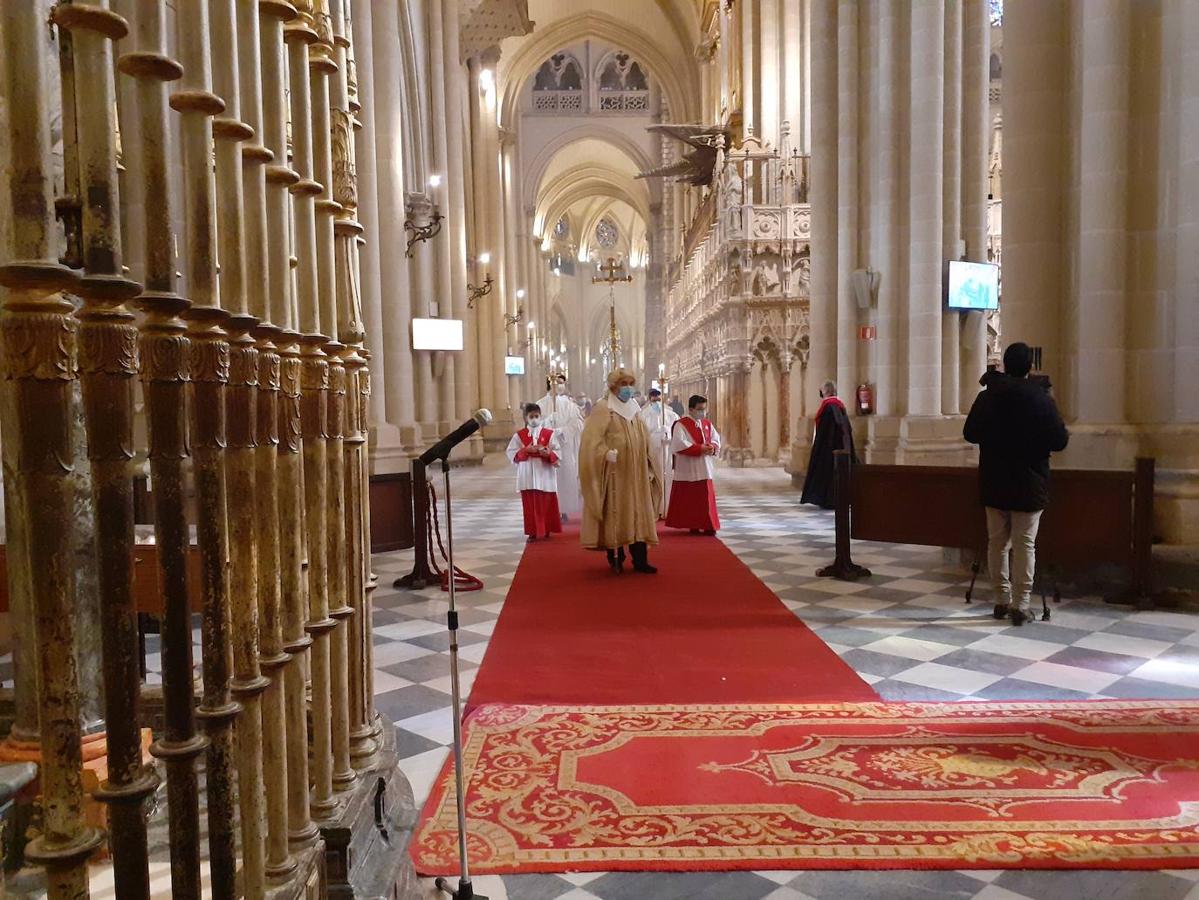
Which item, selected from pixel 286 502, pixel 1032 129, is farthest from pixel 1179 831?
pixel 1032 129

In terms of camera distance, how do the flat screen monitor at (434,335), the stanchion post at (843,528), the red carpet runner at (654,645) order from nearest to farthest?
the red carpet runner at (654,645), the stanchion post at (843,528), the flat screen monitor at (434,335)

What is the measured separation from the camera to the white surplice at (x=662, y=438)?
33.6 ft

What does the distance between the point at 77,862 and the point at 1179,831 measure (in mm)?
3153

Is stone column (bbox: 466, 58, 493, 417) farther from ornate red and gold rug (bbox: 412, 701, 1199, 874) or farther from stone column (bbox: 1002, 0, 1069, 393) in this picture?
ornate red and gold rug (bbox: 412, 701, 1199, 874)

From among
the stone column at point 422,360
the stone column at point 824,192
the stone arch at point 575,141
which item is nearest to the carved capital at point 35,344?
the stone column at point 824,192

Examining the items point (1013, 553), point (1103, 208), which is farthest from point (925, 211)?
point (1013, 553)

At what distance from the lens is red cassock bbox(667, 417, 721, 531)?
31.1 ft

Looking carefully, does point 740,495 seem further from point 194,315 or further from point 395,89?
point 194,315

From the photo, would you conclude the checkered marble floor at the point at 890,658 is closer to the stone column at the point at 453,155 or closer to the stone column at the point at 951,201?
the stone column at the point at 951,201

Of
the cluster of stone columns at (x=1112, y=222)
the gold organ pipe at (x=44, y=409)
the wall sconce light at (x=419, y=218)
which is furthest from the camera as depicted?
the wall sconce light at (x=419, y=218)

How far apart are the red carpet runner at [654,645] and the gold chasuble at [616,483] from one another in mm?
385

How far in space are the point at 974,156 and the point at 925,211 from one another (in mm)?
1177

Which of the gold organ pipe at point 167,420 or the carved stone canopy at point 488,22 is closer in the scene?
the gold organ pipe at point 167,420

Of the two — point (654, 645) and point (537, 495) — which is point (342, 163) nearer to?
point (654, 645)
